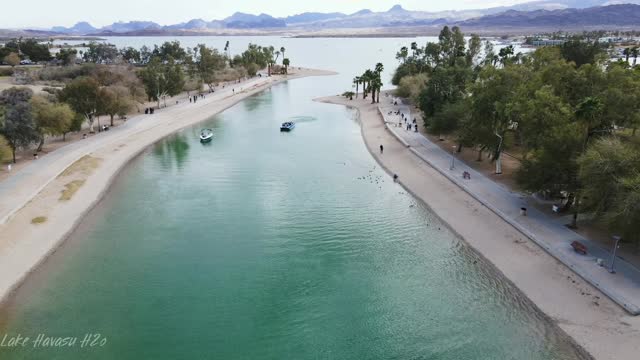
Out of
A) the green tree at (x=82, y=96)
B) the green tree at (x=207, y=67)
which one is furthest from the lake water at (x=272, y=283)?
the green tree at (x=207, y=67)

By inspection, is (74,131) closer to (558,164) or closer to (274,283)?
(274,283)

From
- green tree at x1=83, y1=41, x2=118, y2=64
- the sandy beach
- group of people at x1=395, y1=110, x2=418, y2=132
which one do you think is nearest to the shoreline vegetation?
the sandy beach

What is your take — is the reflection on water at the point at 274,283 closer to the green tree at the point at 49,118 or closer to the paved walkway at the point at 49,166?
the paved walkway at the point at 49,166

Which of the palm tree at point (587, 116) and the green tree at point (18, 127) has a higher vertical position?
the palm tree at point (587, 116)

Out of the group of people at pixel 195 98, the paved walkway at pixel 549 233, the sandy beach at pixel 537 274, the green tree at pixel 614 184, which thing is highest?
the green tree at pixel 614 184

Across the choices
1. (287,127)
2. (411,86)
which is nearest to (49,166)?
(287,127)

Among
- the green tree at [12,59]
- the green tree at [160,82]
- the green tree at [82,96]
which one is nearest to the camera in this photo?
the green tree at [82,96]

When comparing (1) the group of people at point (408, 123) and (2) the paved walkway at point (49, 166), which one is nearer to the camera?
(2) the paved walkway at point (49, 166)
